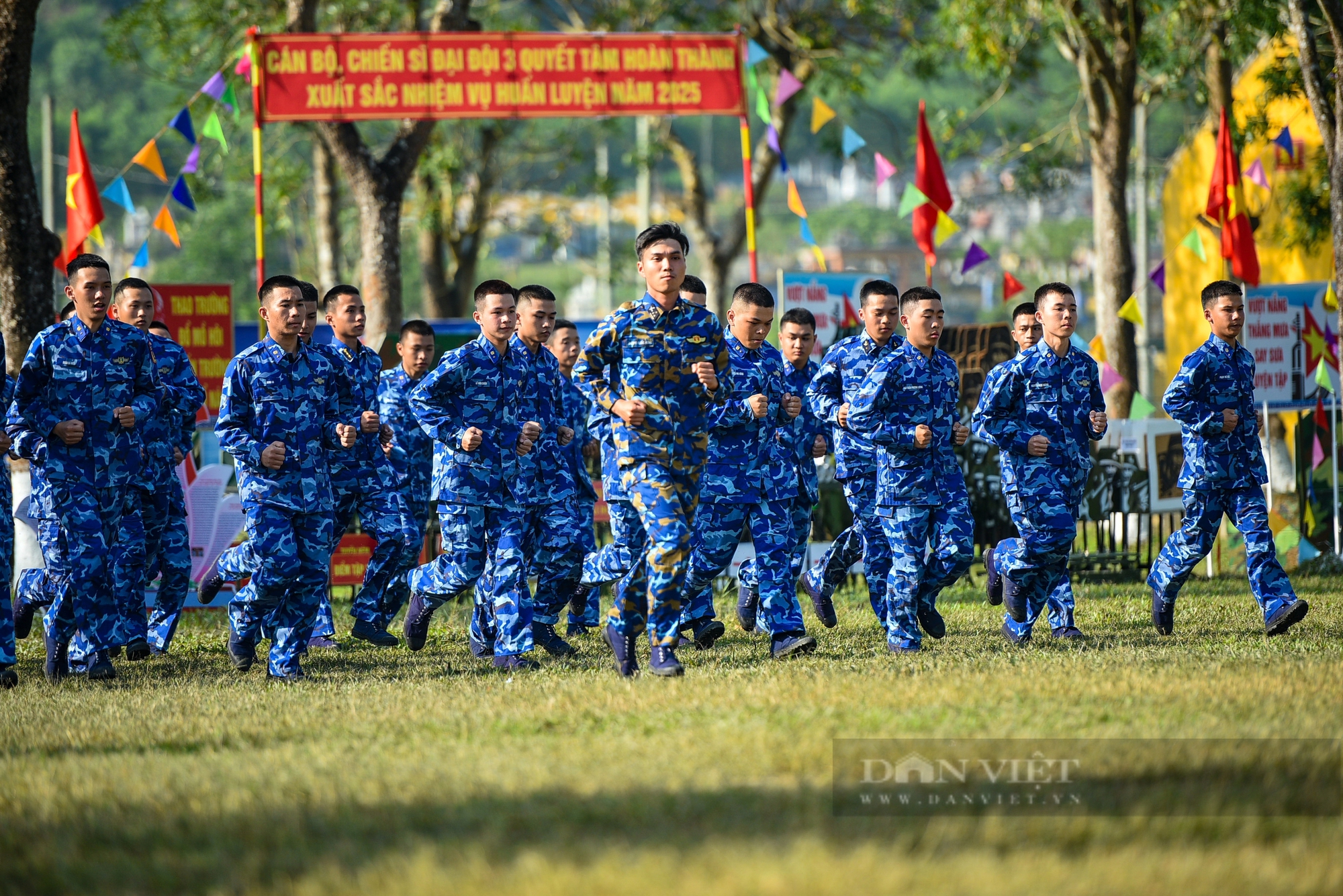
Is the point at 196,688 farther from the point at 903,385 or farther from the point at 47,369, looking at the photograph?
the point at 903,385

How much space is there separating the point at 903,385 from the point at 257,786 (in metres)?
4.53

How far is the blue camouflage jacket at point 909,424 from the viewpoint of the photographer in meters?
8.22

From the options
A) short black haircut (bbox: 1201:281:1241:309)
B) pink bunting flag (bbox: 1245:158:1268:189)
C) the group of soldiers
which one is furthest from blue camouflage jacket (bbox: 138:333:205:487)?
pink bunting flag (bbox: 1245:158:1268:189)

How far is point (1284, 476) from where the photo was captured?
771 inches

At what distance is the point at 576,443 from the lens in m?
9.78

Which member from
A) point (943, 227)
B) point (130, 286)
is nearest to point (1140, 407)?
point (943, 227)

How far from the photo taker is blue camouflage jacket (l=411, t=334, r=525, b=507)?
815cm

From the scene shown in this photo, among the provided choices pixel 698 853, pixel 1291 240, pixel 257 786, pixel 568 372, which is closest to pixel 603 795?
pixel 698 853

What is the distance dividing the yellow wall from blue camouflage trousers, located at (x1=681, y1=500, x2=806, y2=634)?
1336 cm

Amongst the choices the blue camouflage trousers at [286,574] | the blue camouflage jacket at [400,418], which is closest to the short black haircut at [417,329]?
the blue camouflage jacket at [400,418]

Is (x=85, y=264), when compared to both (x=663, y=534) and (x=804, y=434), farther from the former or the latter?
(x=804, y=434)

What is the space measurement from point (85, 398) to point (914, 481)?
15.1 feet

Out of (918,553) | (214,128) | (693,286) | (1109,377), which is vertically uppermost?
(214,128)

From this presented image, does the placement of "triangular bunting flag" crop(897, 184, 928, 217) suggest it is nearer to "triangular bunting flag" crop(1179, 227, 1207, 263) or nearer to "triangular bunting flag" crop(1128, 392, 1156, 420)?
"triangular bunting flag" crop(1179, 227, 1207, 263)
